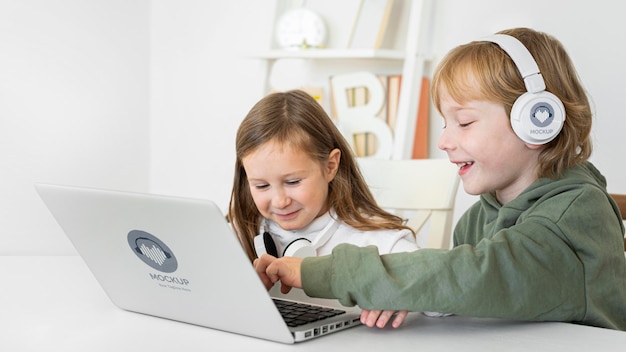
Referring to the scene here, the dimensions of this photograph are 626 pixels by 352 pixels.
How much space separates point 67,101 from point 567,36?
2109 mm

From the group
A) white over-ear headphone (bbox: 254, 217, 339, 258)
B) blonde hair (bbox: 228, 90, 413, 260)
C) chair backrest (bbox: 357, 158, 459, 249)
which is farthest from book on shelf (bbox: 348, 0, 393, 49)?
white over-ear headphone (bbox: 254, 217, 339, 258)

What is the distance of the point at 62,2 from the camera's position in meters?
A: 3.56

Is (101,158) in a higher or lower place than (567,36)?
lower

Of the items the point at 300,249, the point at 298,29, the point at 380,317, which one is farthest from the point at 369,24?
the point at 380,317

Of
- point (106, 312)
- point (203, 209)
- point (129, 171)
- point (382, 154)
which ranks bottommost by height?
point (129, 171)

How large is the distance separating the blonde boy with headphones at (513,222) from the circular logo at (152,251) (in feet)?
0.51

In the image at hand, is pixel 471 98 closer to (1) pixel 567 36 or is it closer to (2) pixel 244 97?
(1) pixel 567 36

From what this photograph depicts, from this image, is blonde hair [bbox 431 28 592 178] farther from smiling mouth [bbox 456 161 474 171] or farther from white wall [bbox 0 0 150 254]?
white wall [bbox 0 0 150 254]

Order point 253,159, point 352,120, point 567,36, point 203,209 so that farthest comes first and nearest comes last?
point 352,120 < point 567,36 < point 253,159 < point 203,209

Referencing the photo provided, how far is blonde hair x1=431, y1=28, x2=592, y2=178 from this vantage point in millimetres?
1164

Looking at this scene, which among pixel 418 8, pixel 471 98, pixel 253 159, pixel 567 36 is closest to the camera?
pixel 471 98

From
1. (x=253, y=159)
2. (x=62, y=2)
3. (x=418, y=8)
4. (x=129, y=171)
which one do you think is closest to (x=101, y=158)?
(x=129, y=171)

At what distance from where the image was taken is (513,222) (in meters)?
1.20

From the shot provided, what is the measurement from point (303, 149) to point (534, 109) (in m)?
0.53
